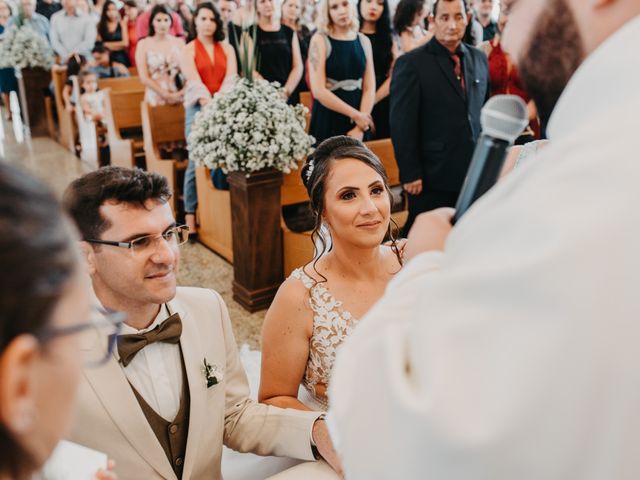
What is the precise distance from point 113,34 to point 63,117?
1.54 metres

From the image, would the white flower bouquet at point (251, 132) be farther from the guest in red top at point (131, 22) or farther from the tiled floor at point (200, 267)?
the guest in red top at point (131, 22)

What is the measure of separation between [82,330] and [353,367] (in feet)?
1.23

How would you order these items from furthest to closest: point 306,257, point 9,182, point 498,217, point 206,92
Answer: point 206,92 → point 306,257 → point 498,217 → point 9,182

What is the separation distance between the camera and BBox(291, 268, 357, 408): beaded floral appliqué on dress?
98.7 inches

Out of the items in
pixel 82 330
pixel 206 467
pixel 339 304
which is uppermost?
pixel 82 330

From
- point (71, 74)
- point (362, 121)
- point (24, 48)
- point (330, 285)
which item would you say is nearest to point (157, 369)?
point (330, 285)

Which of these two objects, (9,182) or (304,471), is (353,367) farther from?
(304,471)

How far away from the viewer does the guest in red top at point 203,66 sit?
6.07m

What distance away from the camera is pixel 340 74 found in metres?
5.43

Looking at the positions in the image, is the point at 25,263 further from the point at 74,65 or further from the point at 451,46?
the point at 74,65

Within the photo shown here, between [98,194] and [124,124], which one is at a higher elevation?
[98,194]

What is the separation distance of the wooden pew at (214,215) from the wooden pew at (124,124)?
4.83ft

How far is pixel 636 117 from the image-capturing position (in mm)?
823

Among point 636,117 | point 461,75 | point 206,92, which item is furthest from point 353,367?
point 206,92
